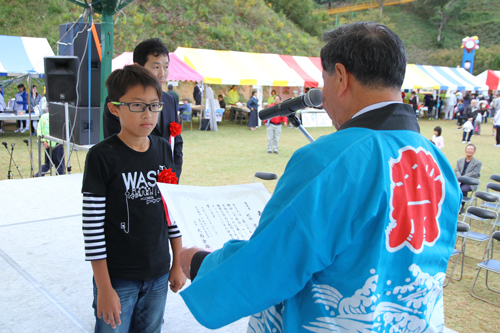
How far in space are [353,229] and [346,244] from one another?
0.03 metres

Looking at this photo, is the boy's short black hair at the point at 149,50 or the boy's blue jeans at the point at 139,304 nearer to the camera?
the boy's blue jeans at the point at 139,304

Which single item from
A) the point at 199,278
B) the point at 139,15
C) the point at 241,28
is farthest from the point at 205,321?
the point at 241,28

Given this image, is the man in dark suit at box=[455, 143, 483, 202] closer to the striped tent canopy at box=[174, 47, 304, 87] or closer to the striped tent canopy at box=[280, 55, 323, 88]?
the striped tent canopy at box=[174, 47, 304, 87]

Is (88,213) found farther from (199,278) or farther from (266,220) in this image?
(266,220)

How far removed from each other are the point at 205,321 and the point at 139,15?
28.0 metres

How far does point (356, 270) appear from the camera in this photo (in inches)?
34.0

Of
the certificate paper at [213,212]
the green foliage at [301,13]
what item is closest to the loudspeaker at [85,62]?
the certificate paper at [213,212]

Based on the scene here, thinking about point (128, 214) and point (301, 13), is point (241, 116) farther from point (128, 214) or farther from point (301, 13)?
point (301, 13)

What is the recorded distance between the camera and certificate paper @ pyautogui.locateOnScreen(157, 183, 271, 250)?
3.85 ft

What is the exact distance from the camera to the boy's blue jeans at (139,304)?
168 centimetres

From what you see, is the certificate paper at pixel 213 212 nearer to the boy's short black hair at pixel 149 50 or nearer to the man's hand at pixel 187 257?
the man's hand at pixel 187 257

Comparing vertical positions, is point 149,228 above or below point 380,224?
below

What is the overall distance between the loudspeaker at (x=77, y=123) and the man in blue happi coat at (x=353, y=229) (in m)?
6.92

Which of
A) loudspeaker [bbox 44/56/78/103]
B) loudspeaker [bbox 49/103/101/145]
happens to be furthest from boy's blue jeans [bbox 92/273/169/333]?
loudspeaker [bbox 49/103/101/145]
